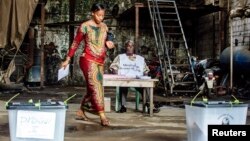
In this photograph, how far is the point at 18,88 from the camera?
15.7 m

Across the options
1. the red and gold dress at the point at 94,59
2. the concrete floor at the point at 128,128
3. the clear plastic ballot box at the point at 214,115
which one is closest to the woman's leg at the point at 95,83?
the red and gold dress at the point at 94,59

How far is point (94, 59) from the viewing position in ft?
23.7

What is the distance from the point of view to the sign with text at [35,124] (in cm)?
413

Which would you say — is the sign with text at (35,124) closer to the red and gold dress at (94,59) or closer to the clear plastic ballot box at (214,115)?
the clear plastic ballot box at (214,115)

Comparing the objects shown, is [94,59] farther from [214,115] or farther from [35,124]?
[214,115]

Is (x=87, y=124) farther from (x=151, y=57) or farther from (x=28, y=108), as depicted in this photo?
(x=151, y=57)

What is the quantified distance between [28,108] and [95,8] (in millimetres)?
3343

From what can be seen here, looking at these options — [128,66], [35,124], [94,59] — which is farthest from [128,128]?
[35,124]

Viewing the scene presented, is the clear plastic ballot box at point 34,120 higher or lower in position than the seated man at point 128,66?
lower

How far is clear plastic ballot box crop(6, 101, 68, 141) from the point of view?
13.6 ft

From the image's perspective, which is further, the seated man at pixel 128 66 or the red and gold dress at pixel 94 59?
the seated man at pixel 128 66

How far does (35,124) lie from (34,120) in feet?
0.12

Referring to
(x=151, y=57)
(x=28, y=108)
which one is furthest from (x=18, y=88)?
(x=28, y=108)

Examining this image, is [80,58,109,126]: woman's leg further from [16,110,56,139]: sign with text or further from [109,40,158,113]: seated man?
[16,110,56,139]: sign with text
